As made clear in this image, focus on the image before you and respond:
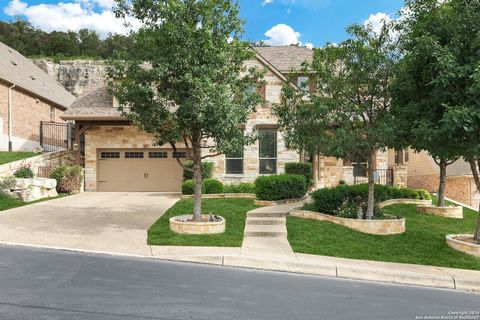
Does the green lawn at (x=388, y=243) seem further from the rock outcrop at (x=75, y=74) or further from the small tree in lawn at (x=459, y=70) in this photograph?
the rock outcrop at (x=75, y=74)

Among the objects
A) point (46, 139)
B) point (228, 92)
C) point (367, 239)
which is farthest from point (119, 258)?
point (46, 139)

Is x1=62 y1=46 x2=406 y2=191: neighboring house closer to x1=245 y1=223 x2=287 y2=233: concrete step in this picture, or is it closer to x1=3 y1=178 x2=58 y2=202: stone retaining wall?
x1=3 y1=178 x2=58 y2=202: stone retaining wall

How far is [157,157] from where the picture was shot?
2150 centimetres

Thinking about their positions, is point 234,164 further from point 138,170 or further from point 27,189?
point 27,189

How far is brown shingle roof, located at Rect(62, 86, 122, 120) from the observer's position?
2006cm

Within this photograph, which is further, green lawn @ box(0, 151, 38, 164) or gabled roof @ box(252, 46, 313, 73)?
gabled roof @ box(252, 46, 313, 73)

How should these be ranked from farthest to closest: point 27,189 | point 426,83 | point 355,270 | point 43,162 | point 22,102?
1. point 22,102
2. point 43,162
3. point 27,189
4. point 426,83
5. point 355,270

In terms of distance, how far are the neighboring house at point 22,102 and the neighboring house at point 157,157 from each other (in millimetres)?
5472

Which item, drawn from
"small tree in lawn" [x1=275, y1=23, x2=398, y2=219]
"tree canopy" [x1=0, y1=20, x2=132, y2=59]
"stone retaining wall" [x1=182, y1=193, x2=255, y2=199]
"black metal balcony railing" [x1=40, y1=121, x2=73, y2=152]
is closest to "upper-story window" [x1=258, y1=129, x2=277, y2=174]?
"stone retaining wall" [x1=182, y1=193, x2=255, y2=199]

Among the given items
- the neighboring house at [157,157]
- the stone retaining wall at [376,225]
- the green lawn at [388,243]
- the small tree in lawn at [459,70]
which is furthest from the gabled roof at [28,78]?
the small tree in lawn at [459,70]

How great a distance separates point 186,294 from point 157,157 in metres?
16.1

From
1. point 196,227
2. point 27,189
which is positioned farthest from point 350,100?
point 27,189

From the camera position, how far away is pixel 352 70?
1141 centimetres

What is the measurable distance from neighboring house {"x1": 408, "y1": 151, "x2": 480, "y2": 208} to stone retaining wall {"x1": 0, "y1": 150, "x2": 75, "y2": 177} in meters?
21.5
